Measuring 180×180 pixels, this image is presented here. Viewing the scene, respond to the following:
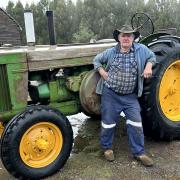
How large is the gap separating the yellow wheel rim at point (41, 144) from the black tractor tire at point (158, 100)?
1204mm

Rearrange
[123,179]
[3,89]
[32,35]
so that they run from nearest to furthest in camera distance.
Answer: [123,179] < [3,89] < [32,35]

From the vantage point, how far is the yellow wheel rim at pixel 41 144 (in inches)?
166

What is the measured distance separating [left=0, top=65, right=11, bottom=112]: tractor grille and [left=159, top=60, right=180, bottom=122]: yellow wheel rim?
76.7 inches

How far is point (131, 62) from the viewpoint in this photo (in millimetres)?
4582

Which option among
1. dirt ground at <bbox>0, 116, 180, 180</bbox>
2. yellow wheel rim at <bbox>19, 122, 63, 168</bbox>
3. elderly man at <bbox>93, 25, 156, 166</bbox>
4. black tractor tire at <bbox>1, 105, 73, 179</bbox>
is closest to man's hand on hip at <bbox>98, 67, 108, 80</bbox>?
elderly man at <bbox>93, 25, 156, 166</bbox>

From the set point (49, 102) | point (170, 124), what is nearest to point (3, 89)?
point (49, 102)

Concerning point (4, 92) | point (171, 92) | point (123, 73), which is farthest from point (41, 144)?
point (171, 92)

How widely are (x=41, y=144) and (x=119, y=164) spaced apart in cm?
97

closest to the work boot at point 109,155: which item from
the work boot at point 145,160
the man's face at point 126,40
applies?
the work boot at point 145,160

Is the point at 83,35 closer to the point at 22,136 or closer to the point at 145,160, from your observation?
the point at 145,160

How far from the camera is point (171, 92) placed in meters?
5.29

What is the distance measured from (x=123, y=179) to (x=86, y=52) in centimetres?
175

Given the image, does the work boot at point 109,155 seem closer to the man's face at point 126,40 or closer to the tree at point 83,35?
the man's face at point 126,40

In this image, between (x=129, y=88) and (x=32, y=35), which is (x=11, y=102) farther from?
(x=129, y=88)
